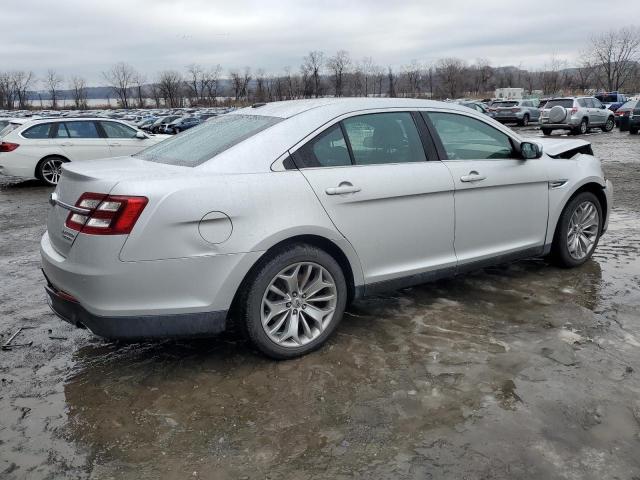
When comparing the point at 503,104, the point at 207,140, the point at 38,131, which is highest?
the point at 503,104

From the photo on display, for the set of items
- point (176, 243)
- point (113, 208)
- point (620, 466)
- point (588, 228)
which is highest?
point (113, 208)

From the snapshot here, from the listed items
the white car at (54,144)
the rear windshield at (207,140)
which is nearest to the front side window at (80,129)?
the white car at (54,144)

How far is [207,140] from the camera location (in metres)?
3.83

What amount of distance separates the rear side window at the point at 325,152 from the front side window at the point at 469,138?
0.89 m

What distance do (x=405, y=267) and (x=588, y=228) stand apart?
2.38 meters

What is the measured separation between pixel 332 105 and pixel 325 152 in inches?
16.6

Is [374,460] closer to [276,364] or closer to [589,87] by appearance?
[276,364]

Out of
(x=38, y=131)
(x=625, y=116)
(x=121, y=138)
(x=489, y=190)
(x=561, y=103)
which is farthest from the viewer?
(x=561, y=103)

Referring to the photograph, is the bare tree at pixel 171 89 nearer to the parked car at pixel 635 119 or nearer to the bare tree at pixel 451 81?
the bare tree at pixel 451 81

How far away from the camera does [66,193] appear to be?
3432mm

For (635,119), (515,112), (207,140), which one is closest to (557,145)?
(207,140)

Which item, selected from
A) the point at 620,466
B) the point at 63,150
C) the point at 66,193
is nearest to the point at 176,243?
the point at 66,193

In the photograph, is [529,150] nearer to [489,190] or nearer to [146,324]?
[489,190]

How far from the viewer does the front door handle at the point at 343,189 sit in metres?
3.55
